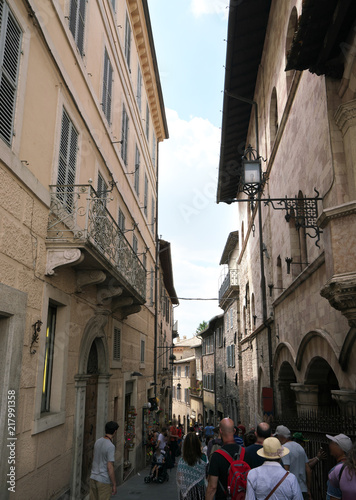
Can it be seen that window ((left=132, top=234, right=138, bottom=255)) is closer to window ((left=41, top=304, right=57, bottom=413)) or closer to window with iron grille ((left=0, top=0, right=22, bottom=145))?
window ((left=41, top=304, right=57, bottom=413))

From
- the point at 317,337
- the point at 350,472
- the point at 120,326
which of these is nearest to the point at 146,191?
the point at 120,326

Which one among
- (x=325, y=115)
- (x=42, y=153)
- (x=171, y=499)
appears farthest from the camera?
(x=171, y=499)

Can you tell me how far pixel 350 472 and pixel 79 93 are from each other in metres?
7.80

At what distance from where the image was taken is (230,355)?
29.2m

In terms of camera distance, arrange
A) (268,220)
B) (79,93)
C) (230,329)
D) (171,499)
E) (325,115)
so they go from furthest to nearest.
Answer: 1. (230,329)
2. (268,220)
3. (171,499)
4. (79,93)
5. (325,115)

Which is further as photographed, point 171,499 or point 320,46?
point 171,499

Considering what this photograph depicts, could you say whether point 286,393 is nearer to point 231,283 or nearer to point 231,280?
point 231,283

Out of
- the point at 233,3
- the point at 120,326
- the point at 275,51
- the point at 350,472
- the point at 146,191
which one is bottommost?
the point at 350,472

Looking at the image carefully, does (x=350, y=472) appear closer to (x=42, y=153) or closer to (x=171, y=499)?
(x=42, y=153)

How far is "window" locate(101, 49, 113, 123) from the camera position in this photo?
11.1 metres

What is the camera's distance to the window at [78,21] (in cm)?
861

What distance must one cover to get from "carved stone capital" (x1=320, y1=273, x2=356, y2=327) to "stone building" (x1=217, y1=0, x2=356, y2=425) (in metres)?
0.01

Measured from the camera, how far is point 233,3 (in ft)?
43.7

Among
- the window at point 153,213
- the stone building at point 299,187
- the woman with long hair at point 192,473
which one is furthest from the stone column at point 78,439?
the window at point 153,213
